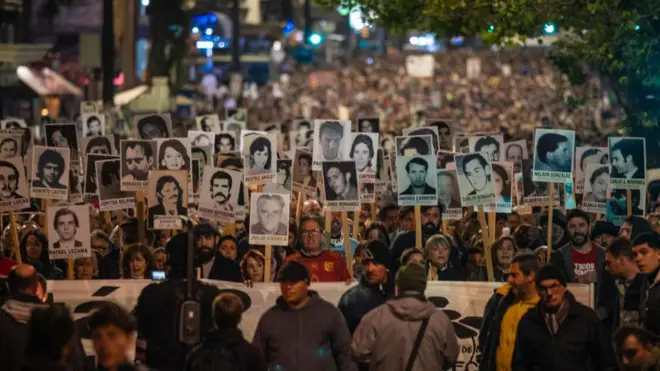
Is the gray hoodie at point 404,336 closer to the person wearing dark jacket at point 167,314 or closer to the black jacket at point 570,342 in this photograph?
the black jacket at point 570,342

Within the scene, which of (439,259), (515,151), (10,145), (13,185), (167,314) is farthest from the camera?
(515,151)

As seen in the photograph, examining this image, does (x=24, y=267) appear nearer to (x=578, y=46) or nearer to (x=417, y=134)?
(x=417, y=134)

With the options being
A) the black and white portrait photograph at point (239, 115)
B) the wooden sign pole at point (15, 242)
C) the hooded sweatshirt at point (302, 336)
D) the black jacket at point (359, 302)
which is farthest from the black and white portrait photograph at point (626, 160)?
the black and white portrait photograph at point (239, 115)

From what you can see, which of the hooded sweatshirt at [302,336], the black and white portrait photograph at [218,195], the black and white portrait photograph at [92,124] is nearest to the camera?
the hooded sweatshirt at [302,336]

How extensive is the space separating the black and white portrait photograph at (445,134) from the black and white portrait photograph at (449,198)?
14.5 ft

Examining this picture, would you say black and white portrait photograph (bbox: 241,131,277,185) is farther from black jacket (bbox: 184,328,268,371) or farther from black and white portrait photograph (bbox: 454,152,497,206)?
black jacket (bbox: 184,328,268,371)

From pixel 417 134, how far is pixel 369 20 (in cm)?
422

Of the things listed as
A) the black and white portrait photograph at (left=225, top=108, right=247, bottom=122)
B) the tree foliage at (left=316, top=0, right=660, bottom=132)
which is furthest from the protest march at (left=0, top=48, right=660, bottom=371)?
the black and white portrait photograph at (left=225, top=108, right=247, bottom=122)

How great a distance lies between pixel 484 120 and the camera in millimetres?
45188

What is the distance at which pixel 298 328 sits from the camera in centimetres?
1029

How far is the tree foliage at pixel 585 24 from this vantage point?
2047cm

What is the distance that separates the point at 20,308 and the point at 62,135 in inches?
391

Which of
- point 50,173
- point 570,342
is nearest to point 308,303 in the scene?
point 570,342

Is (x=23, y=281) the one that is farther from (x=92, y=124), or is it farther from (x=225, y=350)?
(x=92, y=124)
